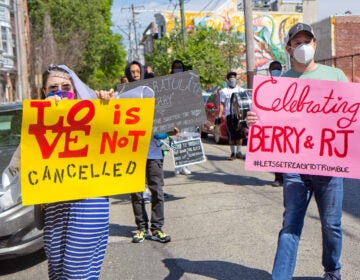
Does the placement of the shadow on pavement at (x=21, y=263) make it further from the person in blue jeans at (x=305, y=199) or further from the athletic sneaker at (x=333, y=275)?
the athletic sneaker at (x=333, y=275)

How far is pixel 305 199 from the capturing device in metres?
3.76

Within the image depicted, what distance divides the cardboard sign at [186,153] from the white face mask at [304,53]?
5.16 meters

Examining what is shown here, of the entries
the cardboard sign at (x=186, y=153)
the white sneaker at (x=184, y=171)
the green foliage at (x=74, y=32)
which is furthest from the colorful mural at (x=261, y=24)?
the cardboard sign at (x=186, y=153)

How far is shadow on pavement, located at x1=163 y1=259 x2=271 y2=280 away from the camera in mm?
4359

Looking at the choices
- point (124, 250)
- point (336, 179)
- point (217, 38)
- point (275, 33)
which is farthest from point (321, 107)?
point (275, 33)

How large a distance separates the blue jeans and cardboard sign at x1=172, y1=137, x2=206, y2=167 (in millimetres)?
5082

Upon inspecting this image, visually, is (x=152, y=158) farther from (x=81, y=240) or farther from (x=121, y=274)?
(x=81, y=240)

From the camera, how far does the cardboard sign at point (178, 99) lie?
589 cm

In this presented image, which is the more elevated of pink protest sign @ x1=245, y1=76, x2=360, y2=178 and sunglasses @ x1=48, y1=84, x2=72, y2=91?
sunglasses @ x1=48, y1=84, x2=72, y2=91

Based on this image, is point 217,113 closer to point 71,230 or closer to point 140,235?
point 140,235

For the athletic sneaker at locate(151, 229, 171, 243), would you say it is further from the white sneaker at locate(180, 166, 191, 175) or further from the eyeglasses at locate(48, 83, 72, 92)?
the white sneaker at locate(180, 166, 191, 175)

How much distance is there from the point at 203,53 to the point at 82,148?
21.6 meters

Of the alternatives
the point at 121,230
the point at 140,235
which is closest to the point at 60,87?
the point at 140,235

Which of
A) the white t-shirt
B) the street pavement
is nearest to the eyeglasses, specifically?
the street pavement
